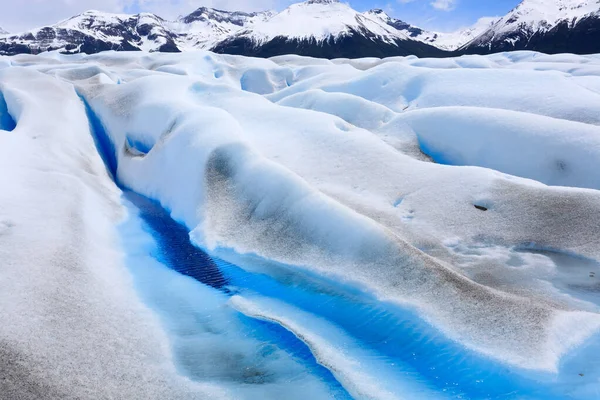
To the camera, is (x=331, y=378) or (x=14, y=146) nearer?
(x=331, y=378)

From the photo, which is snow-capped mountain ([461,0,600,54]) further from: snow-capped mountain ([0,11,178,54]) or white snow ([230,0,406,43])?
snow-capped mountain ([0,11,178,54])

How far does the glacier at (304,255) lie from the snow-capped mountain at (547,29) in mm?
110917

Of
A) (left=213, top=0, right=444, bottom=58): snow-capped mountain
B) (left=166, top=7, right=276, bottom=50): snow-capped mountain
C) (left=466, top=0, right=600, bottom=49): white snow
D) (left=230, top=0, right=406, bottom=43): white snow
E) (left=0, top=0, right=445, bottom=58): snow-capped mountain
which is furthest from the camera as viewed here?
(left=166, top=7, right=276, bottom=50): snow-capped mountain

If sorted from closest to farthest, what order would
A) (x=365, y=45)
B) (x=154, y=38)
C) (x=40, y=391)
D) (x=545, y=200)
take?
(x=40, y=391)
(x=545, y=200)
(x=365, y=45)
(x=154, y=38)

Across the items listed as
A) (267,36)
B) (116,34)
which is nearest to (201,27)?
(116,34)

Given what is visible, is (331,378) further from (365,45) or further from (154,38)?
(154,38)

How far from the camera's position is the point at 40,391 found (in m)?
4.15

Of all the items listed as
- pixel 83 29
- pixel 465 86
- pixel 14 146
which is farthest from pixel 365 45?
pixel 14 146

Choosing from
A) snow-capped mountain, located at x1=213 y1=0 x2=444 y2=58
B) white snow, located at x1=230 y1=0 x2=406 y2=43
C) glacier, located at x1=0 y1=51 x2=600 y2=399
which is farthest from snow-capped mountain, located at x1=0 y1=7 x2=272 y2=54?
glacier, located at x1=0 y1=51 x2=600 y2=399

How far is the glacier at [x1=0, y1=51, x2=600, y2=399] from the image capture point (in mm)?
4699

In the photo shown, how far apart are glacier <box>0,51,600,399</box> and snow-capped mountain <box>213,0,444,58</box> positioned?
348 feet

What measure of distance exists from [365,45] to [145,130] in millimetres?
117816

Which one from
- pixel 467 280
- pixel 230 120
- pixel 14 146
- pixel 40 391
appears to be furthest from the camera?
pixel 230 120

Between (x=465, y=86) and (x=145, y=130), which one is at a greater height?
(x=465, y=86)
